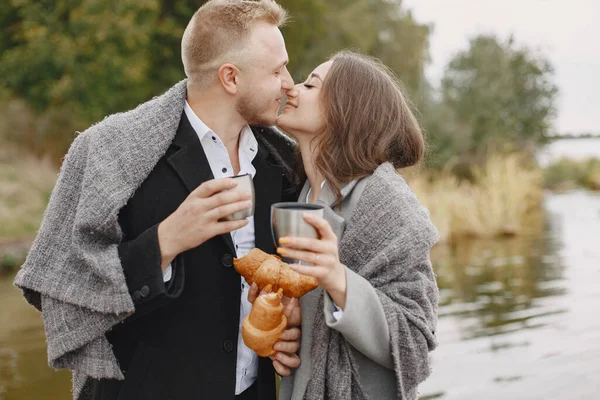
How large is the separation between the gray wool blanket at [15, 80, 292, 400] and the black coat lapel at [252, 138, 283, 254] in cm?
43

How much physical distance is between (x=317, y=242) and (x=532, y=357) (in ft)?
17.4

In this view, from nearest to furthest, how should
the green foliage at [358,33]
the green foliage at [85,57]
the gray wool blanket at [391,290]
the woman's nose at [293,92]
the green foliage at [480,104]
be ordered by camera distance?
the gray wool blanket at [391,290] < the woman's nose at [293,92] < the green foliage at [85,57] < the green foliage at [358,33] < the green foliage at [480,104]

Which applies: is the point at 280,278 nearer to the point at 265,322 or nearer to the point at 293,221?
the point at 265,322

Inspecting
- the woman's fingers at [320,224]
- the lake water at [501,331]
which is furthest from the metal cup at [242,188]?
the lake water at [501,331]

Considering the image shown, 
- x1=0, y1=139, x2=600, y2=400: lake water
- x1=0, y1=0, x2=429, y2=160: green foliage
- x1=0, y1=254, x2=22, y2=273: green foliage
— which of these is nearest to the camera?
x1=0, y1=139, x2=600, y2=400: lake water

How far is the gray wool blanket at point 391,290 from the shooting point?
6.85 feet

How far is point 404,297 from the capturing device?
83.6 inches

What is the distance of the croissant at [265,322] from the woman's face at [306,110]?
2.55 feet

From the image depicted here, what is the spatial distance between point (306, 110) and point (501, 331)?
18.4 feet

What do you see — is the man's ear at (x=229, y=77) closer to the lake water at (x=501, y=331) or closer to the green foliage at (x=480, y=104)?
the lake water at (x=501, y=331)

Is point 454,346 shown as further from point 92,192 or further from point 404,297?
point 92,192

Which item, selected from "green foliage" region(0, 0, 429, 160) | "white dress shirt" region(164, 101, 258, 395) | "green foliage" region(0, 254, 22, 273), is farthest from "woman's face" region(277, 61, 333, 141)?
"green foliage" region(0, 0, 429, 160)

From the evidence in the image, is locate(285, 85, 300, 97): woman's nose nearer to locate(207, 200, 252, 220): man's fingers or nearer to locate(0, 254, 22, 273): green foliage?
locate(207, 200, 252, 220): man's fingers

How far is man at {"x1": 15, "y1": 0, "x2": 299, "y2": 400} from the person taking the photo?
2.05m
